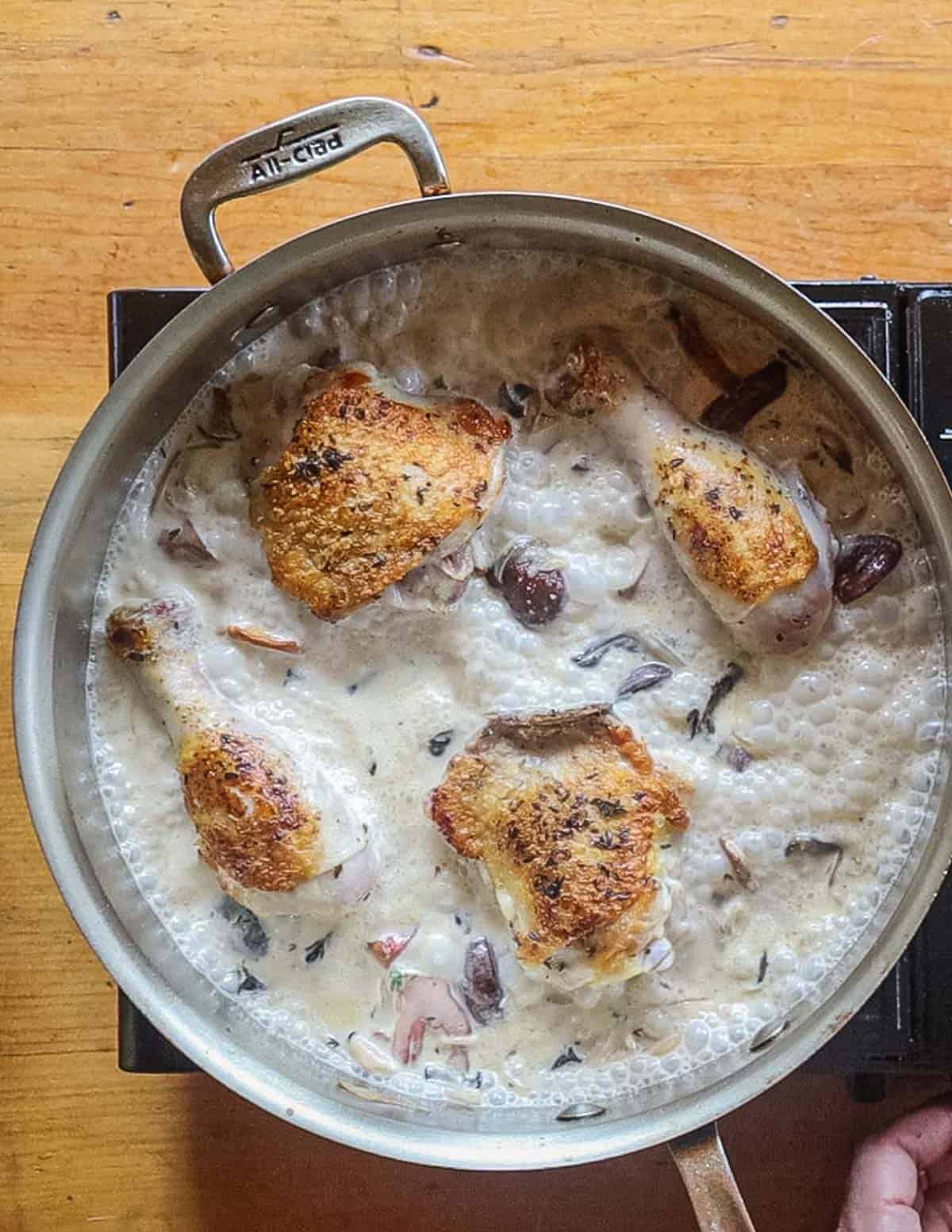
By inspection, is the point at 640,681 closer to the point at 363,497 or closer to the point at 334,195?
the point at 363,497

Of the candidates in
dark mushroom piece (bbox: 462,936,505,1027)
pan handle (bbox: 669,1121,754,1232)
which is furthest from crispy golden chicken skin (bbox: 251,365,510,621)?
pan handle (bbox: 669,1121,754,1232)

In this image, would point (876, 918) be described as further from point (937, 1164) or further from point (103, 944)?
point (103, 944)

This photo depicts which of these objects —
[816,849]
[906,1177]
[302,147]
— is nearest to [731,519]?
[816,849]

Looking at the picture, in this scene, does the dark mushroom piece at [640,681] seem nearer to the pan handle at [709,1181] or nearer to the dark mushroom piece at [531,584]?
the dark mushroom piece at [531,584]

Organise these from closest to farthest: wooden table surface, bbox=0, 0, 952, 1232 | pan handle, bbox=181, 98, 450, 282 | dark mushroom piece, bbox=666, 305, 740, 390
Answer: pan handle, bbox=181, 98, 450, 282 < dark mushroom piece, bbox=666, 305, 740, 390 < wooden table surface, bbox=0, 0, 952, 1232

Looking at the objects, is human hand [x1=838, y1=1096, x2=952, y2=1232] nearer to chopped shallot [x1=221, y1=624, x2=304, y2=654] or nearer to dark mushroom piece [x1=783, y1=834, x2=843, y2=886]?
dark mushroom piece [x1=783, y1=834, x2=843, y2=886]

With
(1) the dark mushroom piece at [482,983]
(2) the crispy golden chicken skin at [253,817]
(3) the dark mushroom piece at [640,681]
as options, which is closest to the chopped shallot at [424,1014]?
(1) the dark mushroom piece at [482,983]
